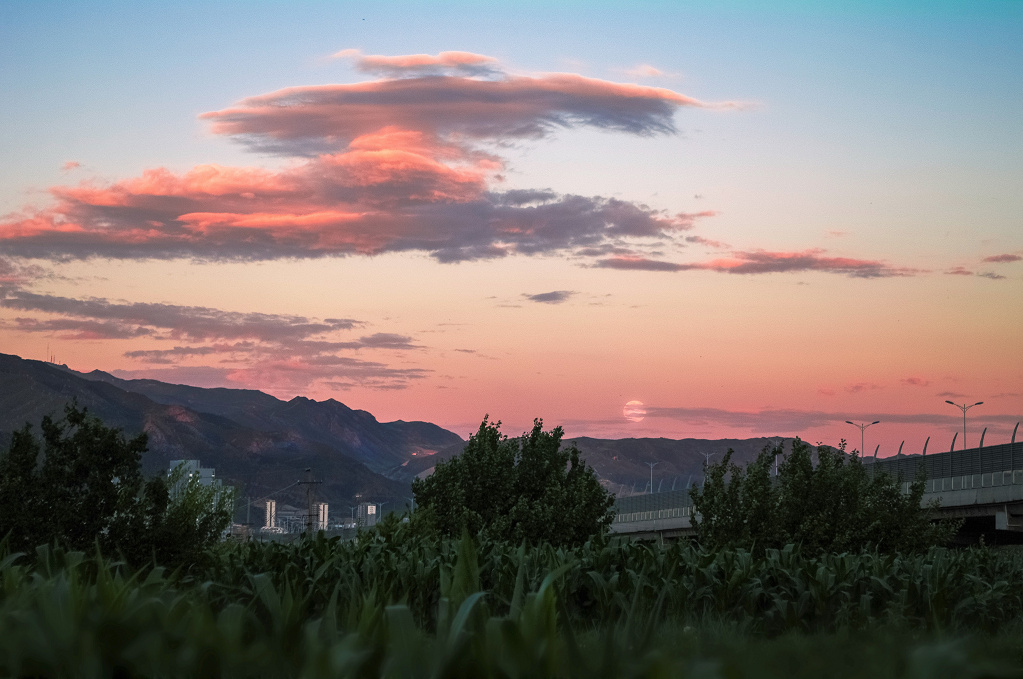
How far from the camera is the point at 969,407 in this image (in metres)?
107

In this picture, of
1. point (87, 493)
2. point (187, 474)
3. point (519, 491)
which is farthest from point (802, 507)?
point (187, 474)

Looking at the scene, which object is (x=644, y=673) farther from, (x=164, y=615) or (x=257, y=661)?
(x=164, y=615)

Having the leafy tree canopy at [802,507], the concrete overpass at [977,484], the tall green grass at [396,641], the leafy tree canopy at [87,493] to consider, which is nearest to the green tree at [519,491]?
the leafy tree canopy at [802,507]

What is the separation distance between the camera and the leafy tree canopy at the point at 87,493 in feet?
131

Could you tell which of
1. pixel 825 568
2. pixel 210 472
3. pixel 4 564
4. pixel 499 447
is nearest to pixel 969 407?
pixel 499 447

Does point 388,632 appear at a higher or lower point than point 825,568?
higher

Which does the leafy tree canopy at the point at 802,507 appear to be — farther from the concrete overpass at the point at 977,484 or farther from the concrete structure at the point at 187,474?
the concrete structure at the point at 187,474

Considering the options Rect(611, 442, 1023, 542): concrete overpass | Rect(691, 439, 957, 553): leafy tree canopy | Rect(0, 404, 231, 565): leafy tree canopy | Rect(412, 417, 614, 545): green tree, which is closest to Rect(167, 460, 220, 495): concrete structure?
Rect(0, 404, 231, 565): leafy tree canopy

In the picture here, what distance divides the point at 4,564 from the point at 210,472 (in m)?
136

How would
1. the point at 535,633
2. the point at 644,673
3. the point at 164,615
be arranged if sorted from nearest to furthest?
the point at 644,673 < the point at 535,633 < the point at 164,615

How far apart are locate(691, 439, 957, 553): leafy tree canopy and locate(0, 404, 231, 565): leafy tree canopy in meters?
19.0

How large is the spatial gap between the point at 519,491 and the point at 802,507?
14.1 metres

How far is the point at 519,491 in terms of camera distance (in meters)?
47.7

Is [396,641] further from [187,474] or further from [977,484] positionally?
[187,474]
